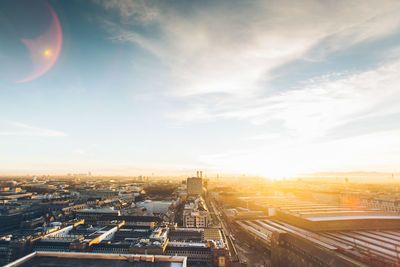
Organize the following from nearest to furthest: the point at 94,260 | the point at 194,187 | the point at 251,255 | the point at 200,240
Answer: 1. the point at 94,260
2. the point at 251,255
3. the point at 200,240
4. the point at 194,187

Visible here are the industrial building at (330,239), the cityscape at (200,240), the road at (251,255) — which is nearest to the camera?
the cityscape at (200,240)

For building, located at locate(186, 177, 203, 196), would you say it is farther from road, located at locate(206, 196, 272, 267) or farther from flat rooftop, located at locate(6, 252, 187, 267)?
flat rooftop, located at locate(6, 252, 187, 267)

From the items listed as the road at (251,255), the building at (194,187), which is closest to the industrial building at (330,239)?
the road at (251,255)

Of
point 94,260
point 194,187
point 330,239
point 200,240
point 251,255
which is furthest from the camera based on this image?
point 194,187

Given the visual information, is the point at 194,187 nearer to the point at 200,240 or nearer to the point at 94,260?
the point at 200,240

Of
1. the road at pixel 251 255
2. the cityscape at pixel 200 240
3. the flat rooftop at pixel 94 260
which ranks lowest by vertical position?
the road at pixel 251 255

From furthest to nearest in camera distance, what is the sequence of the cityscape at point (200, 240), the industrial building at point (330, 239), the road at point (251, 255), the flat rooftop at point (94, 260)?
the road at point (251, 255)
the industrial building at point (330, 239)
the cityscape at point (200, 240)
the flat rooftop at point (94, 260)

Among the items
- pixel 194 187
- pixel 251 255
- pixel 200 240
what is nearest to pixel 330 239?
pixel 251 255

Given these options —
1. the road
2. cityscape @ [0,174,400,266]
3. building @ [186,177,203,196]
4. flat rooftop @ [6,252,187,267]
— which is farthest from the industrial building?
building @ [186,177,203,196]

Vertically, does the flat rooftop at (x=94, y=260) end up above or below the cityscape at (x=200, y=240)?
above

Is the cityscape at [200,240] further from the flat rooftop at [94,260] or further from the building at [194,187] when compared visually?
the building at [194,187]
